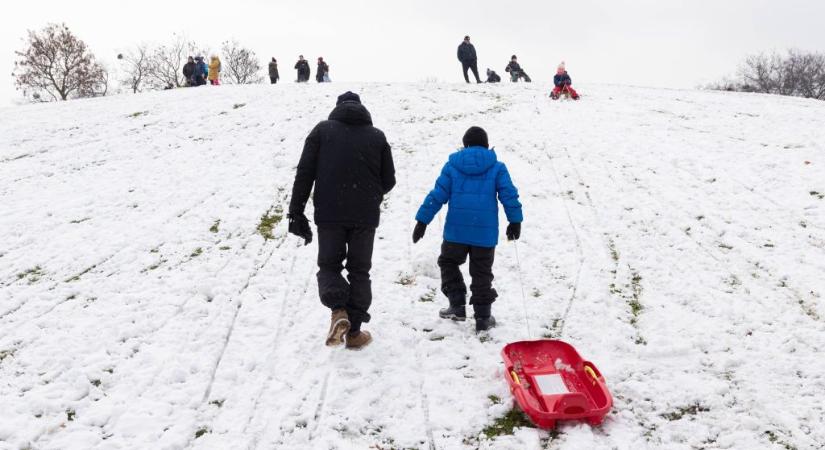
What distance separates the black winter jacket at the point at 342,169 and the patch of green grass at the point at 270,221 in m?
3.41

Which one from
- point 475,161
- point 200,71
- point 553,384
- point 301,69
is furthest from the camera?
point 301,69

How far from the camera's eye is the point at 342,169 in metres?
4.27

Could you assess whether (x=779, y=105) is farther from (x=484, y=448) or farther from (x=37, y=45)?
(x=37, y=45)

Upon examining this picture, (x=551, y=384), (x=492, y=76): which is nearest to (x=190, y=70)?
(x=492, y=76)

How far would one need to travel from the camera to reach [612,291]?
5.76m

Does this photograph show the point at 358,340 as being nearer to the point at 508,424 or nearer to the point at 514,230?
the point at 508,424

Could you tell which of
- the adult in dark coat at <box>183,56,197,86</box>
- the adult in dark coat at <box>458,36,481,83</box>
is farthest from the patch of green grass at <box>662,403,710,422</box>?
the adult in dark coat at <box>183,56,197,86</box>

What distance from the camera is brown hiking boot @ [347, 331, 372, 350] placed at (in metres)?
4.59

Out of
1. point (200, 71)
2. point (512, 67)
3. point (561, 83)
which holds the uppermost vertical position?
point (512, 67)

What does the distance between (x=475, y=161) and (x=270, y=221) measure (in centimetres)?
458

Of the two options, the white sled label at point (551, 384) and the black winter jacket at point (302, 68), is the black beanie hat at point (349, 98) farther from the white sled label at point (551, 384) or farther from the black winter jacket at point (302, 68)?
the black winter jacket at point (302, 68)

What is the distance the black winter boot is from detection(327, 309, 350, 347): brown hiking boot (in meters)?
1.24

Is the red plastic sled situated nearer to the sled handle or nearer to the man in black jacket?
the sled handle

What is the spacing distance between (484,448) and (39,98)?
174 feet
